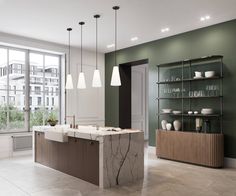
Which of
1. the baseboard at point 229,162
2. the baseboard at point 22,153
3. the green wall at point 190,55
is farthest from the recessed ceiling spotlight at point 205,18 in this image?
the baseboard at point 22,153

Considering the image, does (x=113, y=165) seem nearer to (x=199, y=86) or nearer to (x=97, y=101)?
(x=199, y=86)

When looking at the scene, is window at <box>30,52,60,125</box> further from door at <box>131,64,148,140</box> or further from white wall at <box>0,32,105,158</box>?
door at <box>131,64,148,140</box>

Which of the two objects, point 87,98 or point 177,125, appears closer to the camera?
point 177,125

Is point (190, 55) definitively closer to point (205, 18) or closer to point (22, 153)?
point (205, 18)

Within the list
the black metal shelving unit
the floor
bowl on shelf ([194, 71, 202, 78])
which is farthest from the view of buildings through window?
bowl on shelf ([194, 71, 202, 78])

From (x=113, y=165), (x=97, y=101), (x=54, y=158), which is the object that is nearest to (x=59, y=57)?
(x=97, y=101)

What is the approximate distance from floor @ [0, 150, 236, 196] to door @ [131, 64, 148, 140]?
3.88 metres

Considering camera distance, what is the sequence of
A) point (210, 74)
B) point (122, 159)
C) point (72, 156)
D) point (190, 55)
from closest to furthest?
point (122, 159) < point (72, 156) < point (210, 74) < point (190, 55)

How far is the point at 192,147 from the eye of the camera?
17.5 ft

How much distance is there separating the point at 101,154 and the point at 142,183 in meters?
0.90

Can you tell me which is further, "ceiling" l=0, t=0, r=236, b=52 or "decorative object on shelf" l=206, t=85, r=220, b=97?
"decorative object on shelf" l=206, t=85, r=220, b=97

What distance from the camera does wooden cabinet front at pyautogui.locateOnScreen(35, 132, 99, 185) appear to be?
3.98 m

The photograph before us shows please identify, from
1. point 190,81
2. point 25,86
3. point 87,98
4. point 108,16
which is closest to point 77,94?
point 87,98

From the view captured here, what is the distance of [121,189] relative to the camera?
3.74m
